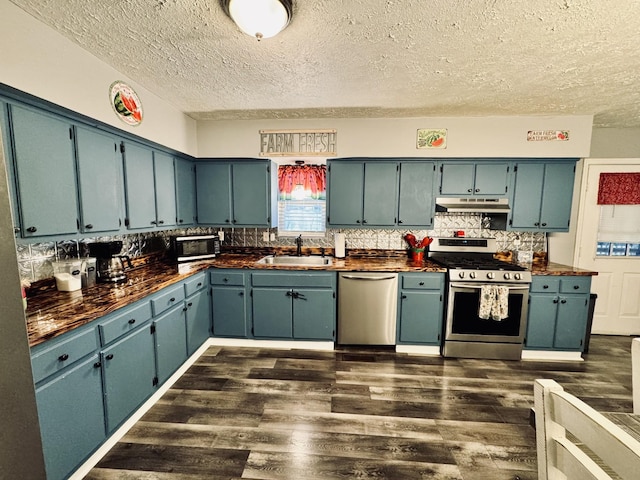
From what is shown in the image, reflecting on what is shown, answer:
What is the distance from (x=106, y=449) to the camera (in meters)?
1.70

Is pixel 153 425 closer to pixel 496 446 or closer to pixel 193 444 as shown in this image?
pixel 193 444

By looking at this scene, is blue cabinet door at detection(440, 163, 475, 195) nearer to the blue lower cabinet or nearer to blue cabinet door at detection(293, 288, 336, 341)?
the blue lower cabinet

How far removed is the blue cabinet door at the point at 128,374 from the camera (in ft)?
5.52

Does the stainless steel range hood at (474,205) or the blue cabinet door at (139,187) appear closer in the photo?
the blue cabinet door at (139,187)

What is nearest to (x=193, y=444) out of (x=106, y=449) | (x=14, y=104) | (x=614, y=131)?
(x=106, y=449)

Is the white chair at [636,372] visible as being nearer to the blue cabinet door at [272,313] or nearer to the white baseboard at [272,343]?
the white baseboard at [272,343]

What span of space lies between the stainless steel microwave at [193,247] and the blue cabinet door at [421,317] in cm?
234

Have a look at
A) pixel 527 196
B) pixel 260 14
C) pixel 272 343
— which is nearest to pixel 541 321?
pixel 527 196

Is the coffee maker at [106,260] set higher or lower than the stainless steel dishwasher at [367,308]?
higher

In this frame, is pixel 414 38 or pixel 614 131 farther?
pixel 614 131

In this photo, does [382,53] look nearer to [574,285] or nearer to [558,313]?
[574,285]

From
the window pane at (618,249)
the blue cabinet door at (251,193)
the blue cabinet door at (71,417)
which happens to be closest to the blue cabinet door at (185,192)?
the blue cabinet door at (251,193)

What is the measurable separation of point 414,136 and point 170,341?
133 inches

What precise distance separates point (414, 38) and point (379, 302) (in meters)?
2.35
